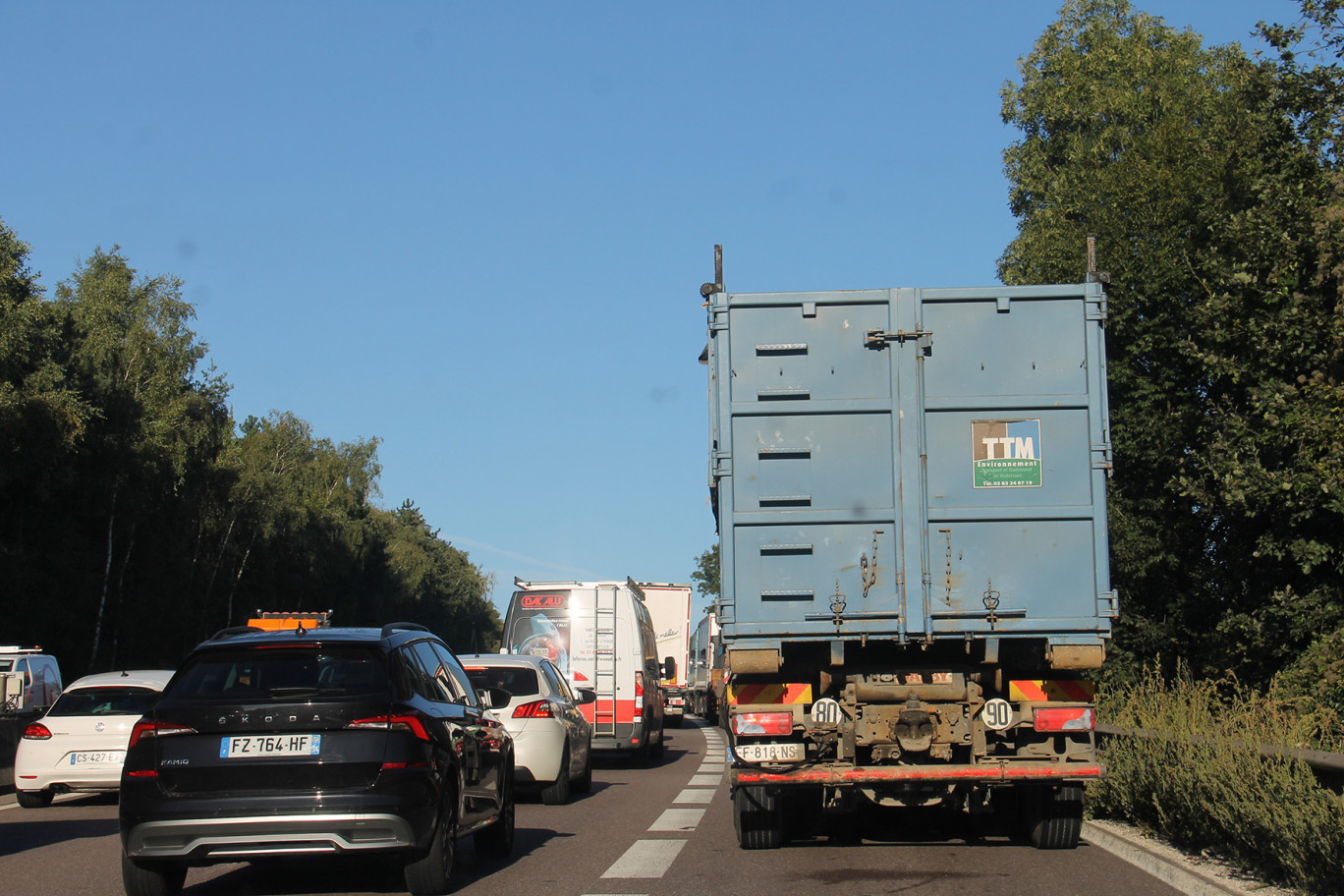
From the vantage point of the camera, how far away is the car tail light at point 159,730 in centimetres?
812

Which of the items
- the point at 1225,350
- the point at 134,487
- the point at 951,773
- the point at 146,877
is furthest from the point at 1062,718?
the point at 134,487

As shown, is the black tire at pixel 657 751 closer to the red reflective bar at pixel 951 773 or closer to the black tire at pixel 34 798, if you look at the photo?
the black tire at pixel 34 798

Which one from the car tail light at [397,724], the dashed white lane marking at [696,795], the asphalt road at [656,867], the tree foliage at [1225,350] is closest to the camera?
the car tail light at [397,724]

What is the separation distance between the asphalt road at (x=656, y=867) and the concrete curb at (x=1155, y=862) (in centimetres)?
14

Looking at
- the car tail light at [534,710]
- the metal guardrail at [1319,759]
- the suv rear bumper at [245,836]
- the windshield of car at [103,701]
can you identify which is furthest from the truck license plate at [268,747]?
the windshield of car at [103,701]

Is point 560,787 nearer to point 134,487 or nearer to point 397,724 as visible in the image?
point 397,724

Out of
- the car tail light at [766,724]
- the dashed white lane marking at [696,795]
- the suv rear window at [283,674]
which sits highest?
the suv rear window at [283,674]

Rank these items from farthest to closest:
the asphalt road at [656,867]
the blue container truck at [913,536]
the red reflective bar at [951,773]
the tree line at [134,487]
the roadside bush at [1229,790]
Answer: the tree line at [134,487] < the blue container truck at [913,536] < the red reflective bar at [951,773] < the asphalt road at [656,867] < the roadside bush at [1229,790]

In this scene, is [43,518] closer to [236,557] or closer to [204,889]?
[236,557]

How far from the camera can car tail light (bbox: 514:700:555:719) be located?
14883 mm

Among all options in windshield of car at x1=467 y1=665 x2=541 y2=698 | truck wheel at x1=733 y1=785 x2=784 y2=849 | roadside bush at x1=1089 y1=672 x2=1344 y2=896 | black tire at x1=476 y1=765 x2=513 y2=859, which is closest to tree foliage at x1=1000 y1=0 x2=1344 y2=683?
roadside bush at x1=1089 y1=672 x2=1344 y2=896

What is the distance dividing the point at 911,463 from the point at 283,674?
14.6 ft

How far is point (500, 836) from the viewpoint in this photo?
1061 centimetres

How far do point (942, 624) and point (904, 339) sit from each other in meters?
2.04
